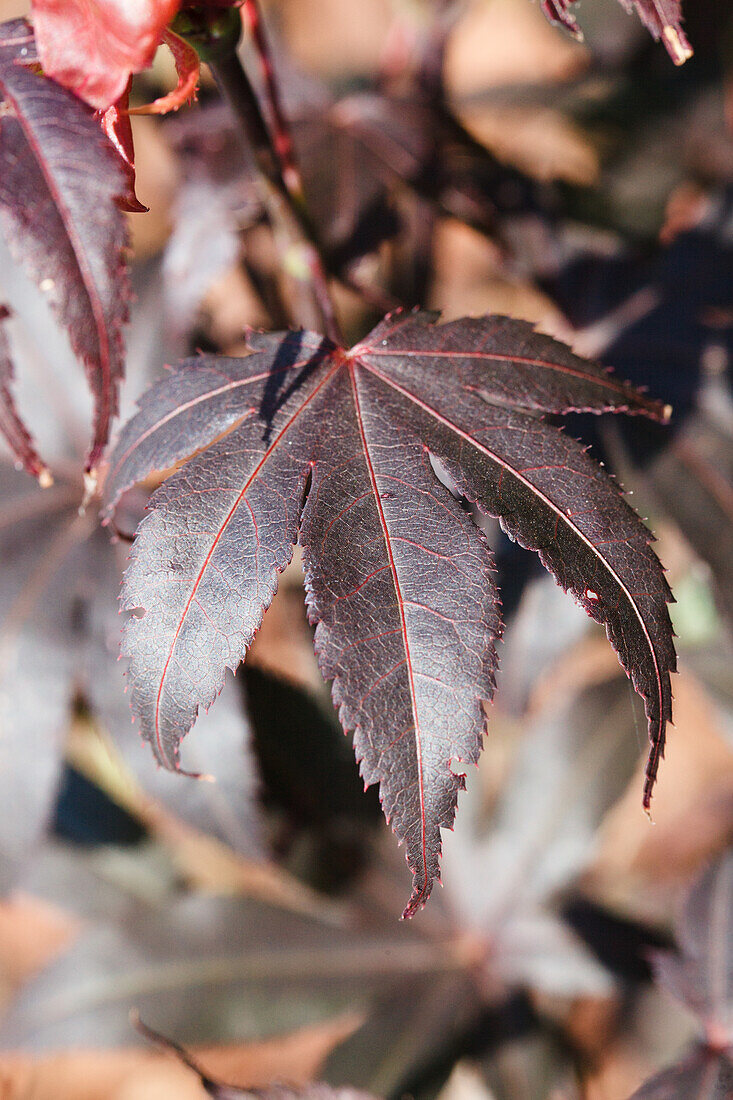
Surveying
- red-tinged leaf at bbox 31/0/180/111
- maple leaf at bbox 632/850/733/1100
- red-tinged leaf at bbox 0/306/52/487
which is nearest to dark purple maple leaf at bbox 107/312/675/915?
red-tinged leaf at bbox 0/306/52/487

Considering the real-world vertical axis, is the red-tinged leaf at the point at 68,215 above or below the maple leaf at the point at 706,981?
above

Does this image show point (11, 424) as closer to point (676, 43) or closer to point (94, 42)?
point (94, 42)

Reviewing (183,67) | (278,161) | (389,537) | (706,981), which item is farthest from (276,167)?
(706,981)

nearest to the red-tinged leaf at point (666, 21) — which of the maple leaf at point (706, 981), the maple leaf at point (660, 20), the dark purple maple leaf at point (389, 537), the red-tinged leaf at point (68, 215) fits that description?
the maple leaf at point (660, 20)

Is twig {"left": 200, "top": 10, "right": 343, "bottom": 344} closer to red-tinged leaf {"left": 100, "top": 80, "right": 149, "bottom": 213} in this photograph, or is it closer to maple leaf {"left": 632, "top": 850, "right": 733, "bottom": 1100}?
red-tinged leaf {"left": 100, "top": 80, "right": 149, "bottom": 213}

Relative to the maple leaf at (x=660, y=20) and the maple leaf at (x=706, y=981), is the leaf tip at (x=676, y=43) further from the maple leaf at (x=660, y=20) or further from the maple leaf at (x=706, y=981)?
the maple leaf at (x=706, y=981)
